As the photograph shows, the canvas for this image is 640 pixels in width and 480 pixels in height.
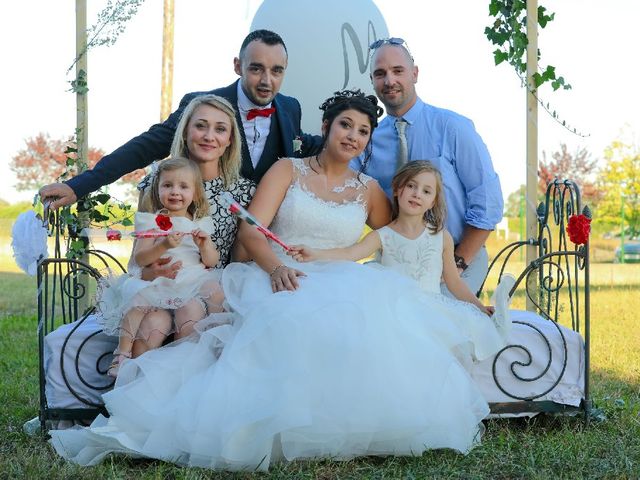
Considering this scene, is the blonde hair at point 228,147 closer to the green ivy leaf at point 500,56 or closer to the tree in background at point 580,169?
the green ivy leaf at point 500,56

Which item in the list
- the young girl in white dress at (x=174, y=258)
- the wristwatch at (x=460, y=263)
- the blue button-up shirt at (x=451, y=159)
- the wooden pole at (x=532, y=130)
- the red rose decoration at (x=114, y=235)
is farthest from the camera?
the wooden pole at (x=532, y=130)

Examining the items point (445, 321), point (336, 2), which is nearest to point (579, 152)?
point (336, 2)

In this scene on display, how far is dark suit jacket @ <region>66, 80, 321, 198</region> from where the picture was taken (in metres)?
4.27

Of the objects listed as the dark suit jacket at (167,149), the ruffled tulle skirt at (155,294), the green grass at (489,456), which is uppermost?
the dark suit jacket at (167,149)

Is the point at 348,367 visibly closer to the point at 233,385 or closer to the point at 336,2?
the point at 233,385

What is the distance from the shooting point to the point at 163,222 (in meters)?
3.53

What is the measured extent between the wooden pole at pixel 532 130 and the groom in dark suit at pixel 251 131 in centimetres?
146

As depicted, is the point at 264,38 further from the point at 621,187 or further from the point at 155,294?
the point at 621,187

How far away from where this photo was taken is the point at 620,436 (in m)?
3.95

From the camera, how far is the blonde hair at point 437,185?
404 cm

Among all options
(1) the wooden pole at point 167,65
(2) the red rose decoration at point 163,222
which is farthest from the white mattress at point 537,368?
(1) the wooden pole at point 167,65

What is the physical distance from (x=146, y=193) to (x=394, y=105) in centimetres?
162

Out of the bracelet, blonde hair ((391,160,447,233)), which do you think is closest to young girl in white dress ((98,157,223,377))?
the bracelet

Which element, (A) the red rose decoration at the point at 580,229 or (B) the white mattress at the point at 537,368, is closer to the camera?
(B) the white mattress at the point at 537,368
